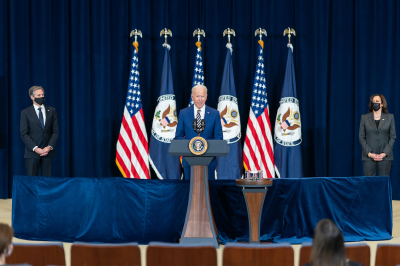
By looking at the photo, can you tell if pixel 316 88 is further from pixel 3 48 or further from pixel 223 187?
pixel 3 48

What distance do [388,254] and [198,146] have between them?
1.97 m

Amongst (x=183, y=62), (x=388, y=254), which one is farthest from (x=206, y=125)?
(x=183, y=62)

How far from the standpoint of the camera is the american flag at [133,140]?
25.2 ft

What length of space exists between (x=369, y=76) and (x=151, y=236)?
513cm

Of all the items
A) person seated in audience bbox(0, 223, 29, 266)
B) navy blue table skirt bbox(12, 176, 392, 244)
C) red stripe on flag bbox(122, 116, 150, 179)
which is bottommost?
navy blue table skirt bbox(12, 176, 392, 244)

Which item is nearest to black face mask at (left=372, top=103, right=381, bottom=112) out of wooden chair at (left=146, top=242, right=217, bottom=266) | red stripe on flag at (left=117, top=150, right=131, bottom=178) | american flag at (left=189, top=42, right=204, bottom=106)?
american flag at (left=189, top=42, right=204, bottom=106)

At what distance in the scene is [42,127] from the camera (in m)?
6.42

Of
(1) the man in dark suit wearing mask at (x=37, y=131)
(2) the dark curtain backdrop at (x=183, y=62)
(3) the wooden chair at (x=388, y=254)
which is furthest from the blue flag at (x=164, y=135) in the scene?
(3) the wooden chair at (x=388, y=254)

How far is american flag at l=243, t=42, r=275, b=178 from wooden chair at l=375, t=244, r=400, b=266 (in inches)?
200

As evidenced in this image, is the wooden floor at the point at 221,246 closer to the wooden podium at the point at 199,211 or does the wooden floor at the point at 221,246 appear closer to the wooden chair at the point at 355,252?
the wooden podium at the point at 199,211

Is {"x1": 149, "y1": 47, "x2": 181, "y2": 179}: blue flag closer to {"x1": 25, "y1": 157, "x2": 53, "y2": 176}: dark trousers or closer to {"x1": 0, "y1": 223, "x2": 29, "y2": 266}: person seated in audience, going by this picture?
{"x1": 25, "y1": 157, "x2": 53, "y2": 176}: dark trousers

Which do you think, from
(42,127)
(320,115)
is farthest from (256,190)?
(320,115)

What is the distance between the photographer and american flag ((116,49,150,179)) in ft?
25.2

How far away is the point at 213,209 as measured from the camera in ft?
15.6
